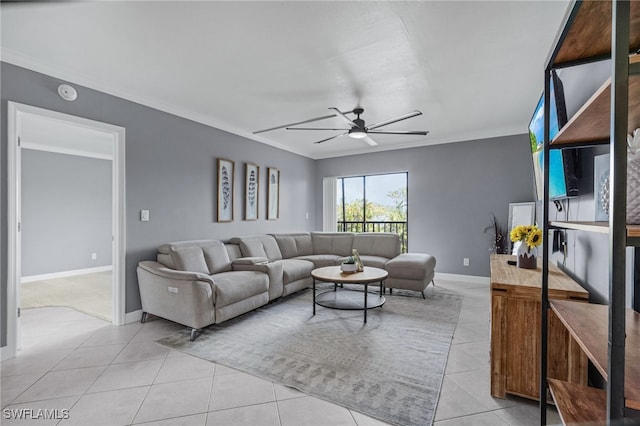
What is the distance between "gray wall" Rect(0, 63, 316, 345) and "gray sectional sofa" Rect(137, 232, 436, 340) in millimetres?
281

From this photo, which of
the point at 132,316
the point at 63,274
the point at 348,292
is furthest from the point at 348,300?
the point at 63,274

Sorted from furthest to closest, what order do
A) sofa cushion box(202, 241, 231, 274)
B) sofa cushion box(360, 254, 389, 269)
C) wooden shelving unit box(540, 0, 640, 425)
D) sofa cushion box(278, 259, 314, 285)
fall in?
Answer: sofa cushion box(360, 254, 389, 269) → sofa cushion box(278, 259, 314, 285) → sofa cushion box(202, 241, 231, 274) → wooden shelving unit box(540, 0, 640, 425)

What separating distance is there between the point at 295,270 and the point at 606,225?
3.52m

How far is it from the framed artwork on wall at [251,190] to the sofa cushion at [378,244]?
1.90 metres

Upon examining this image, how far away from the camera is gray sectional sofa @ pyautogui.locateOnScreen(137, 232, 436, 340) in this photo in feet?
9.39

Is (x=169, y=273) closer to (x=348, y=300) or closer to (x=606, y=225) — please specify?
(x=348, y=300)

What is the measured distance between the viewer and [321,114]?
156 inches

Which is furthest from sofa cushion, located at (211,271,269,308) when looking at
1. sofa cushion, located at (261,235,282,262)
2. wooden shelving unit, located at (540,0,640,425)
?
wooden shelving unit, located at (540,0,640,425)

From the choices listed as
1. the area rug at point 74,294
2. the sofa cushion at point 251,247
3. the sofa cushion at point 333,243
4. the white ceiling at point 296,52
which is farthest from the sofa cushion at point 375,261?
the area rug at point 74,294

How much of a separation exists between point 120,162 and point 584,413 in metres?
4.01

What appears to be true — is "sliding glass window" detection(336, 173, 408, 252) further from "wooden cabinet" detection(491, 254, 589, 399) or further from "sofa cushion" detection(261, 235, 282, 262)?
"wooden cabinet" detection(491, 254, 589, 399)

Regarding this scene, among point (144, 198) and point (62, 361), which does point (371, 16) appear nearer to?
point (144, 198)

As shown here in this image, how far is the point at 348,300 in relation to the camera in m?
3.90

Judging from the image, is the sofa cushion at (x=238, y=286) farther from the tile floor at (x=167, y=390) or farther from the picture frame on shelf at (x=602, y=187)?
the picture frame on shelf at (x=602, y=187)
